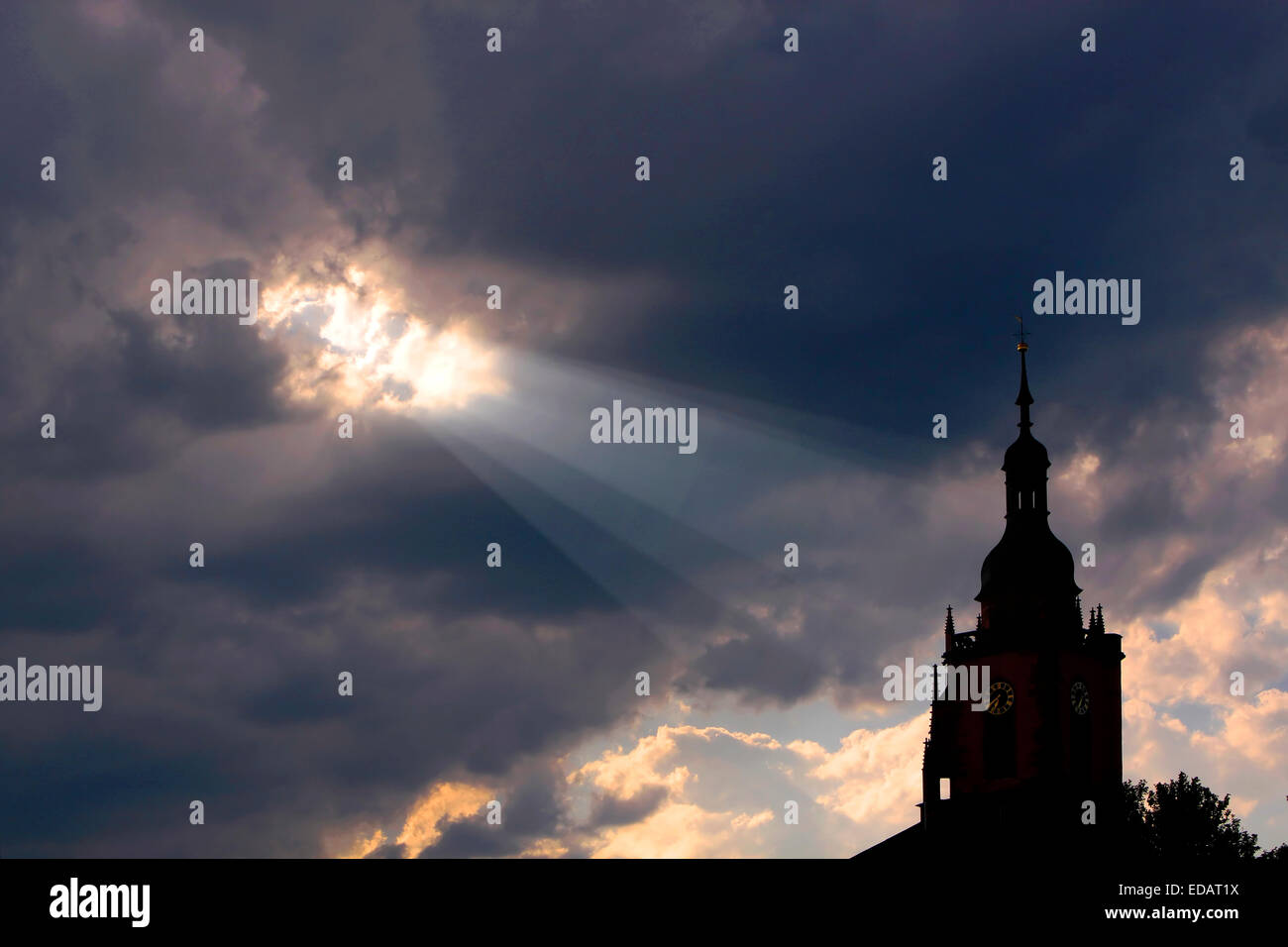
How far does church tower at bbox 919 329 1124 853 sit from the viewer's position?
105m

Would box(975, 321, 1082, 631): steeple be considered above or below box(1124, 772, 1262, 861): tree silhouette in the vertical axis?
above

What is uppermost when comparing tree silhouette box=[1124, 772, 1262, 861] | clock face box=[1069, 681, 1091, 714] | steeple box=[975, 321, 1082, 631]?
steeple box=[975, 321, 1082, 631]

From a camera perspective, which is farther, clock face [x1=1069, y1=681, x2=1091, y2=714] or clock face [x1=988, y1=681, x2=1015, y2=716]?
clock face [x1=988, y1=681, x2=1015, y2=716]

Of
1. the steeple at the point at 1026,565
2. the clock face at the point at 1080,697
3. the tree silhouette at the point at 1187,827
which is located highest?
the steeple at the point at 1026,565

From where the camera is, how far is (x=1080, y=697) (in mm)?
107812

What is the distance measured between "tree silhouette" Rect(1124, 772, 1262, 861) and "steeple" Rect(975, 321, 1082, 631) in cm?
1143

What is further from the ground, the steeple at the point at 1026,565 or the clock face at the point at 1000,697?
the steeple at the point at 1026,565

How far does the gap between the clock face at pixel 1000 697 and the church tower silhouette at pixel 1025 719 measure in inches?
3.0

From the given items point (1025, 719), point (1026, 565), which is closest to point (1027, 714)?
point (1025, 719)

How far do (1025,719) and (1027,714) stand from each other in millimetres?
323

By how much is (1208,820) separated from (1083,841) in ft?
24.4

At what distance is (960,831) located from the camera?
346 feet

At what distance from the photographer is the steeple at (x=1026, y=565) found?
4281 inches
